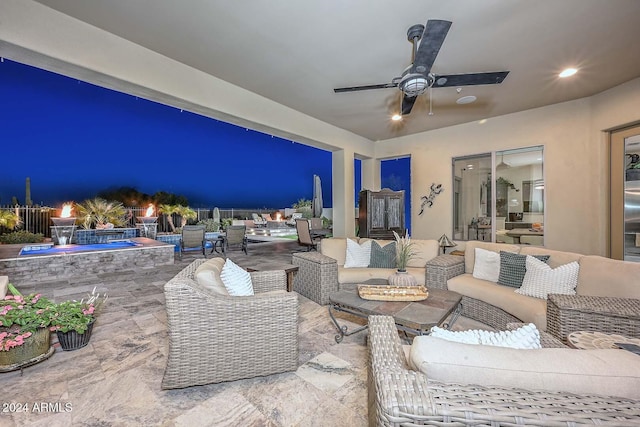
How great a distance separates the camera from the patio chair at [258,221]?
42.8ft

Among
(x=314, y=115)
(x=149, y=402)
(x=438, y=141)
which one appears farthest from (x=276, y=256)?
(x=149, y=402)

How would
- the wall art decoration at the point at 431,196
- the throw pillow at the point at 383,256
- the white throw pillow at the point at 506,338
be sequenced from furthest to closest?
the wall art decoration at the point at 431,196 < the throw pillow at the point at 383,256 < the white throw pillow at the point at 506,338

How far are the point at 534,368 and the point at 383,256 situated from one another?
3.00 metres

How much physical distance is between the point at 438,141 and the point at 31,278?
7769mm

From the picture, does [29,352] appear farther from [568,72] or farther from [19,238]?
[19,238]

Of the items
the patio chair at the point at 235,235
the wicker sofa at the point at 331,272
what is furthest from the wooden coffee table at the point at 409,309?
the patio chair at the point at 235,235

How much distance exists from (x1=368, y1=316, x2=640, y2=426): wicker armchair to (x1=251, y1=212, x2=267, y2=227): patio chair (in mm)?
12530

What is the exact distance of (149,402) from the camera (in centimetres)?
168

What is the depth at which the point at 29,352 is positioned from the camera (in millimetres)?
2002

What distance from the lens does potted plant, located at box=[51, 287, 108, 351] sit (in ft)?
7.16

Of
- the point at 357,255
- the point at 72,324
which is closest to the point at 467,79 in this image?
the point at 357,255

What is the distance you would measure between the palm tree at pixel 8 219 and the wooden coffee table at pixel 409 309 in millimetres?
8466

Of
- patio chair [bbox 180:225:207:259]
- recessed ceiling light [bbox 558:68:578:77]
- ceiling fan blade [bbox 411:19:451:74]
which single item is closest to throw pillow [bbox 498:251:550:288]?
ceiling fan blade [bbox 411:19:451:74]

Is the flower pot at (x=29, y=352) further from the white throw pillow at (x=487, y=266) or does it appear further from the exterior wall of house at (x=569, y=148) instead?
the exterior wall of house at (x=569, y=148)
